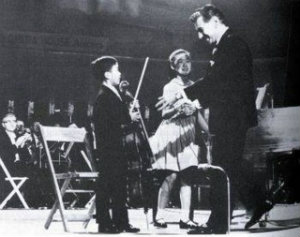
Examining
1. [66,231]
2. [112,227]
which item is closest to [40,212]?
[66,231]

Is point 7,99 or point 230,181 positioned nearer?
point 230,181

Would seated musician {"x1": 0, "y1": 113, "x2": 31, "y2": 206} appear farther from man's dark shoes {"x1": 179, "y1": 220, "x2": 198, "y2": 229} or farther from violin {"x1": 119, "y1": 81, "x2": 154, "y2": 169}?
man's dark shoes {"x1": 179, "y1": 220, "x2": 198, "y2": 229}

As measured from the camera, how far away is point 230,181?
8.07 feet

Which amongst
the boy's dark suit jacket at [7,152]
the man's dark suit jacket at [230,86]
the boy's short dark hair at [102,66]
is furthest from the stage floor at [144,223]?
the boy's short dark hair at [102,66]

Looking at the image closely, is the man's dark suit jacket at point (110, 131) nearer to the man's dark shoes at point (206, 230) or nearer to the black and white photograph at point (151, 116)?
the black and white photograph at point (151, 116)

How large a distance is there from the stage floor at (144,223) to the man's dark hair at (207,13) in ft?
4.07

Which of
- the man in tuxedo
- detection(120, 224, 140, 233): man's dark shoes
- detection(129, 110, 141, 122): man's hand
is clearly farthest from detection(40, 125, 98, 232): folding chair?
the man in tuxedo

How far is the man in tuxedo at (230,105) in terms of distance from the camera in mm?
2473

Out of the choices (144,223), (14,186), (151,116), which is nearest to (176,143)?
(151,116)

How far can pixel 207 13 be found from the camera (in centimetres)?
260

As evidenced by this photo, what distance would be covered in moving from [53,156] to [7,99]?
1.62 ft

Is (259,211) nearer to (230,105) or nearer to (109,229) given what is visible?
(230,105)

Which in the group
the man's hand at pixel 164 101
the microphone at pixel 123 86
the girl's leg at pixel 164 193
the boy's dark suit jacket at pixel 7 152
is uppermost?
the microphone at pixel 123 86

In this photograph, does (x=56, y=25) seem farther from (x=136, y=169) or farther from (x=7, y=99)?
(x=136, y=169)
